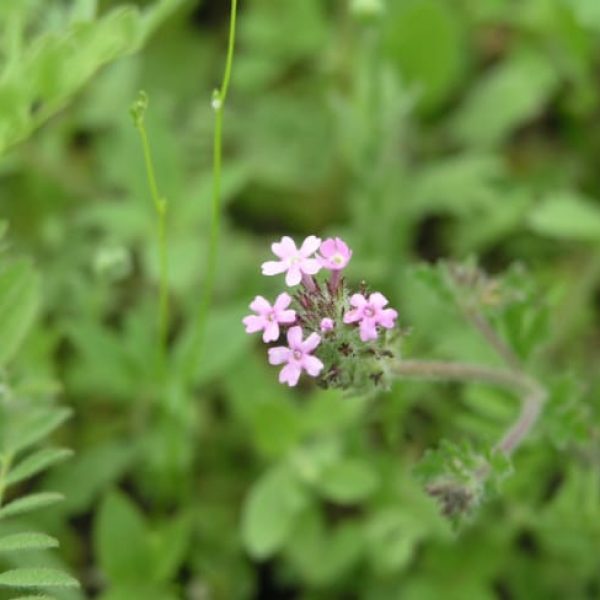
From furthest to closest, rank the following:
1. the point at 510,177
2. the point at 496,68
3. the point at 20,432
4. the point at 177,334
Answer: the point at 496,68 → the point at 510,177 → the point at 177,334 → the point at 20,432

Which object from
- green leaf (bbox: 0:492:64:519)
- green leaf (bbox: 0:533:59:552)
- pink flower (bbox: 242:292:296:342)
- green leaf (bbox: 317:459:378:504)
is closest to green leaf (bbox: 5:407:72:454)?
green leaf (bbox: 0:492:64:519)

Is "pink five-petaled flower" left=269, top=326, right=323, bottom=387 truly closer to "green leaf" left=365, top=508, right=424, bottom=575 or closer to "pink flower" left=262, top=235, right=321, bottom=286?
"pink flower" left=262, top=235, right=321, bottom=286

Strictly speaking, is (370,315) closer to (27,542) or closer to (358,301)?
(358,301)

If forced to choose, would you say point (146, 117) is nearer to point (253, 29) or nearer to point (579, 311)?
point (253, 29)

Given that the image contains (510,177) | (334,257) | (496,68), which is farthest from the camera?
(496,68)

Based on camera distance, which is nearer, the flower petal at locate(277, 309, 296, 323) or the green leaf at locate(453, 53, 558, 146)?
the flower petal at locate(277, 309, 296, 323)

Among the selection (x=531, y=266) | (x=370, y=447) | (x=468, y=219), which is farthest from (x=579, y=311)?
(x=370, y=447)

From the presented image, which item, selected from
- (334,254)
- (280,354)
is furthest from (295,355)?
(334,254)
